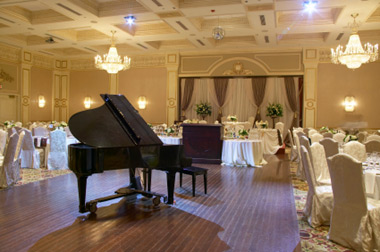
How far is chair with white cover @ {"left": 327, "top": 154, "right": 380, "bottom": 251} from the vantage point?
280 cm

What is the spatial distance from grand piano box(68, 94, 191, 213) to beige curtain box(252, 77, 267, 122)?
854cm

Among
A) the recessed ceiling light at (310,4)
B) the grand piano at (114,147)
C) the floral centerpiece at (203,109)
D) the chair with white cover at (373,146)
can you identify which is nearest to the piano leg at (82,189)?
the grand piano at (114,147)

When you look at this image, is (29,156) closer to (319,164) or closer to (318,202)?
(319,164)

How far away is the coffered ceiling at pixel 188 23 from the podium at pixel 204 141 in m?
2.99

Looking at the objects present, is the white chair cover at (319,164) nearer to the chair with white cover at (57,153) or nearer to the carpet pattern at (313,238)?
the carpet pattern at (313,238)

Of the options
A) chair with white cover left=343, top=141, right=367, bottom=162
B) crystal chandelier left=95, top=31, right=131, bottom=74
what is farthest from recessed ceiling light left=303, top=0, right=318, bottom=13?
crystal chandelier left=95, top=31, right=131, bottom=74

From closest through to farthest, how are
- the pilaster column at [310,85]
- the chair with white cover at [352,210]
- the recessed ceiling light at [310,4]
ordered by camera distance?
the chair with white cover at [352,210] < the recessed ceiling light at [310,4] < the pilaster column at [310,85]

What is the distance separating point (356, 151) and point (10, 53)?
12427 millimetres

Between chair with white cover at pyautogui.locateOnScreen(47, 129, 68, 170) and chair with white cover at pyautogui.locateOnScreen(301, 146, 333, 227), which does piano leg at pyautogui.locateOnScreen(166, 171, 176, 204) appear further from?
chair with white cover at pyautogui.locateOnScreen(47, 129, 68, 170)

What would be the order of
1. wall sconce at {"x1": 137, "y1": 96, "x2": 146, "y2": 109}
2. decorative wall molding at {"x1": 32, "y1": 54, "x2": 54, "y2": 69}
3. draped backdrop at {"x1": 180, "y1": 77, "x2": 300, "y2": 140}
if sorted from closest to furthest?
draped backdrop at {"x1": 180, "y1": 77, "x2": 300, "y2": 140} < decorative wall molding at {"x1": 32, "y1": 54, "x2": 54, "y2": 69} < wall sconce at {"x1": 137, "y1": 96, "x2": 146, "y2": 109}

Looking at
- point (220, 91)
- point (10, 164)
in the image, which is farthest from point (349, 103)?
point (10, 164)

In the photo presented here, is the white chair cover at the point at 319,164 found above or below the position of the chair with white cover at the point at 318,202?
above

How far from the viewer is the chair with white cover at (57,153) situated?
7.01m

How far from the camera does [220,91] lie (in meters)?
12.8
